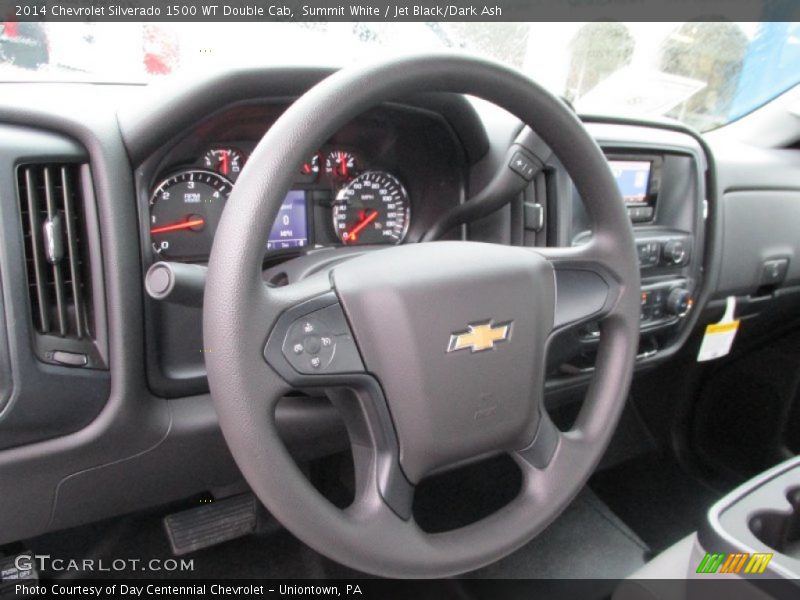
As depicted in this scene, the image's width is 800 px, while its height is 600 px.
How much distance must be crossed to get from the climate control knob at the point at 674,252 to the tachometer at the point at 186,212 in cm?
93

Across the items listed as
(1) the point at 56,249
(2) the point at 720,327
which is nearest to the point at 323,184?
(1) the point at 56,249

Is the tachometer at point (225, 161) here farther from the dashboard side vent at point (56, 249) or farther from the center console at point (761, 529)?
the center console at point (761, 529)

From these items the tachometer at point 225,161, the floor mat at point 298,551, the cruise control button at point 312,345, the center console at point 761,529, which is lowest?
the floor mat at point 298,551

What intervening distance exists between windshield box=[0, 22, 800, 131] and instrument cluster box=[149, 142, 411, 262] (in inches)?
6.2

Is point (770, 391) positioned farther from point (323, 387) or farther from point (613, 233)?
point (323, 387)

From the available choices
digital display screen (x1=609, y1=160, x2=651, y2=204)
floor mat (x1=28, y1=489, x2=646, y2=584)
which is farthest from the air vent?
digital display screen (x1=609, y1=160, x2=651, y2=204)

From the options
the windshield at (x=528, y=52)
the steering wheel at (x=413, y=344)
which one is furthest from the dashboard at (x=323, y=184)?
→ the steering wheel at (x=413, y=344)

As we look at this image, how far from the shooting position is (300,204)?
3.70 feet

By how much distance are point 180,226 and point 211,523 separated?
2.17 feet

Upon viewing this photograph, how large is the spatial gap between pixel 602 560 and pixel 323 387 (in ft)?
3.43

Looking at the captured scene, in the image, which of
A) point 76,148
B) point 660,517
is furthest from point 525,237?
point 660,517

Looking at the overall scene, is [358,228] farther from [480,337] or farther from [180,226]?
[480,337]

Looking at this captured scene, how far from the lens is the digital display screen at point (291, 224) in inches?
42.9
